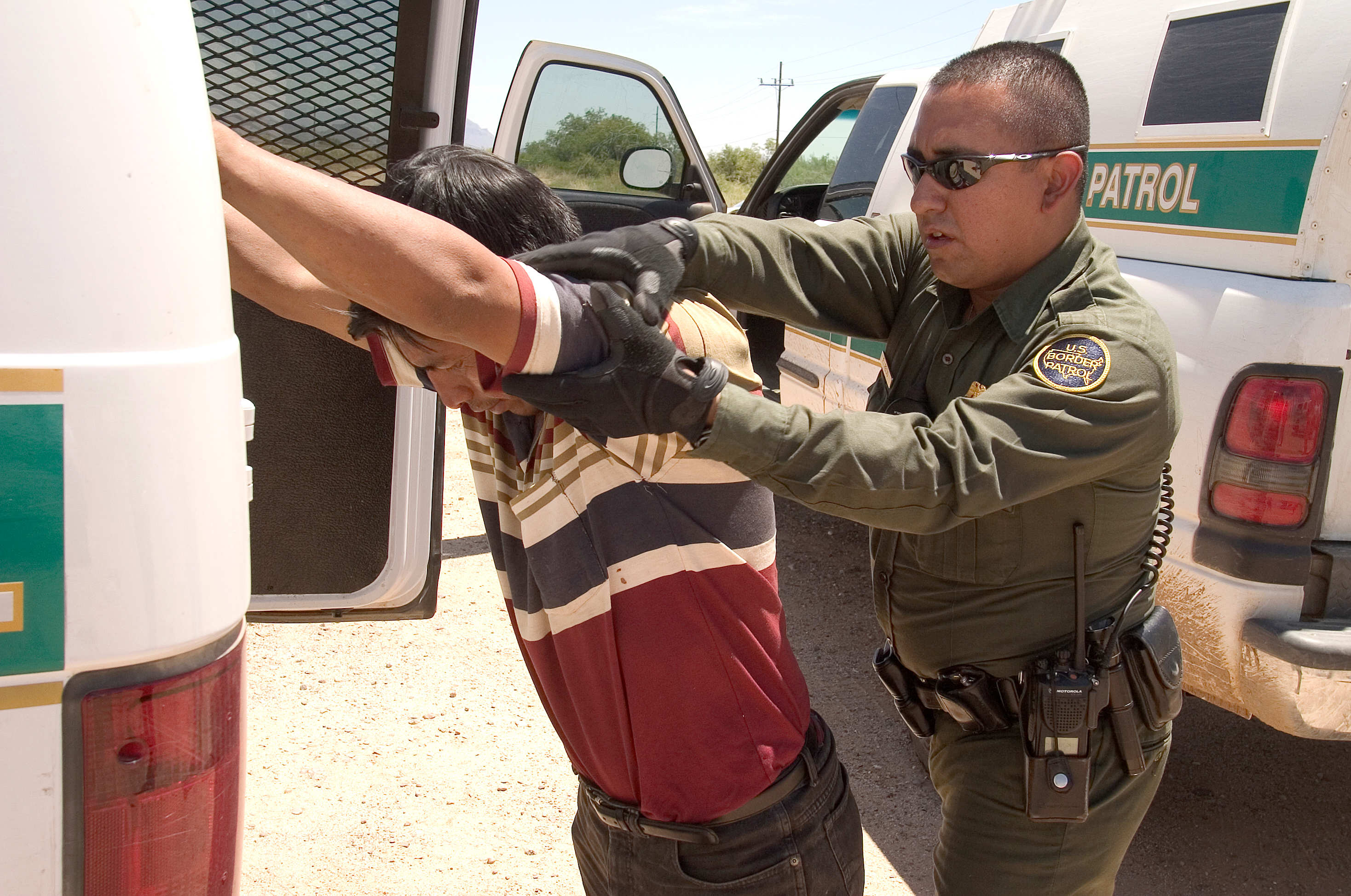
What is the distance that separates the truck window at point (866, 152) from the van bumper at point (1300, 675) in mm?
2417

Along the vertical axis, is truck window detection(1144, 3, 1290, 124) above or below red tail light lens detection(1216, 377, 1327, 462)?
above

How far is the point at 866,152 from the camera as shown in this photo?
4.63 m

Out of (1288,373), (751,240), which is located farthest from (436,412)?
(1288,373)

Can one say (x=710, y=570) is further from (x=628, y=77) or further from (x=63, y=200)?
(x=628, y=77)

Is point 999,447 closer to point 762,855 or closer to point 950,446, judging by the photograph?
point 950,446

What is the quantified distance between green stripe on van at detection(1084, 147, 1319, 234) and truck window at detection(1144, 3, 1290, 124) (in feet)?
0.31

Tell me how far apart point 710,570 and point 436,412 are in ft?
4.26

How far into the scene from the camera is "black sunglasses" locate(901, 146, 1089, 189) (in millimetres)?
1700

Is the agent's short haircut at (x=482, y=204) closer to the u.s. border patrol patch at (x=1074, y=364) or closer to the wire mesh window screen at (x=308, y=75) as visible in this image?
the u.s. border patrol patch at (x=1074, y=364)

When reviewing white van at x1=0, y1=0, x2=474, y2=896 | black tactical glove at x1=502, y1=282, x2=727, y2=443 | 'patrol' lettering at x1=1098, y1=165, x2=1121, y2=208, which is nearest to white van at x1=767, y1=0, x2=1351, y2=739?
'patrol' lettering at x1=1098, y1=165, x2=1121, y2=208

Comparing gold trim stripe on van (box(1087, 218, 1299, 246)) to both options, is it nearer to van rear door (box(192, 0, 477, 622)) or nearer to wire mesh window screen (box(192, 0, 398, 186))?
van rear door (box(192, 0, 477, 622))

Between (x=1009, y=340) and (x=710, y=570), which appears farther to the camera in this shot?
(x=1009, y=340)

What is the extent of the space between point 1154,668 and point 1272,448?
918 millimetres

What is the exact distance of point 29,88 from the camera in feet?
3.32
